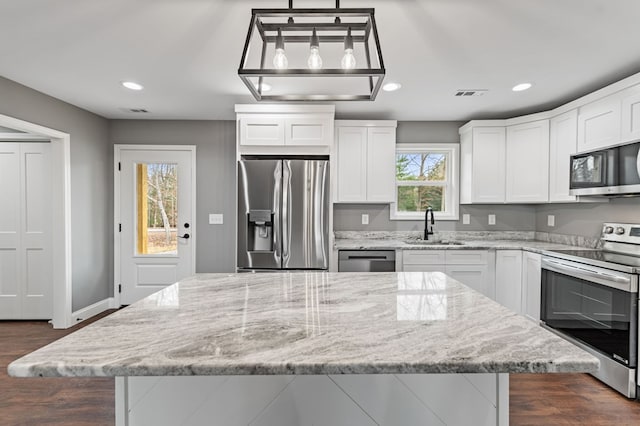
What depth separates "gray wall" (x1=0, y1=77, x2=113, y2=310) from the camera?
11.6 feet

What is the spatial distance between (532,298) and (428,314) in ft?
8.85

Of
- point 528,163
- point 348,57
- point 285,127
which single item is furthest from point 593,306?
point 285,127

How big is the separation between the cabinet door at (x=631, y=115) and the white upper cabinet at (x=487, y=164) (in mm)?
1208

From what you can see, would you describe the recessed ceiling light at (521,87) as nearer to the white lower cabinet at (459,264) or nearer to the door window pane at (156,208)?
the white lower cabinet at (459,264)

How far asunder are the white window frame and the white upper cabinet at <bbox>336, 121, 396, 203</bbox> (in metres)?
0.40

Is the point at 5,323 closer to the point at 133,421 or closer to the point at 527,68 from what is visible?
the point at 133,421

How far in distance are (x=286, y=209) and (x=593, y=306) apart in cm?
261

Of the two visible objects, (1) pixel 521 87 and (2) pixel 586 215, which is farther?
(2) pixel 586 215

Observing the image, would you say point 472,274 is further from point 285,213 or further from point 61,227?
point 61,227

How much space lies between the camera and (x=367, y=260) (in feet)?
11.8

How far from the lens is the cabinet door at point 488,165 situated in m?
3.86

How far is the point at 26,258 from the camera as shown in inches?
153

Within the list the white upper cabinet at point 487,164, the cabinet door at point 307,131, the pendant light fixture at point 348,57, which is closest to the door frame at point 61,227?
the cabinet door at point 307,131

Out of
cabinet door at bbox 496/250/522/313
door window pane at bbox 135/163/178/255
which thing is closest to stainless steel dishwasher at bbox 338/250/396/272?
cabinet door at bbox 496/250/522/313
